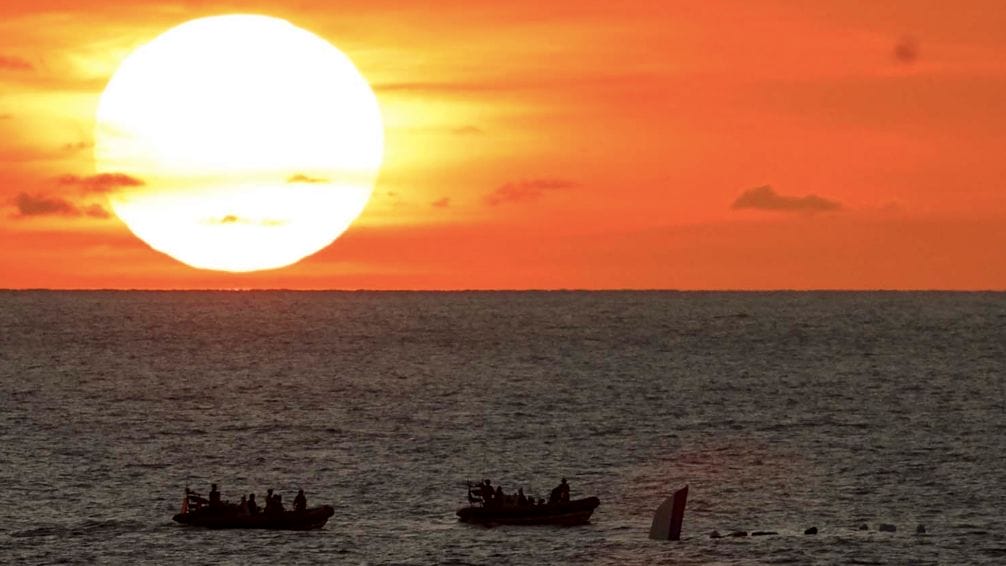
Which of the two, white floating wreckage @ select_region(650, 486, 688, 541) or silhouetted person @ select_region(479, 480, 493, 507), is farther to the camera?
silhouetted person @ select_region(479, 480, 493, 507)

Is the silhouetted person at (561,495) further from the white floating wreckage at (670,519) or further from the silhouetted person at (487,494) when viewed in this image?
the white floating wreckage at (670,519)

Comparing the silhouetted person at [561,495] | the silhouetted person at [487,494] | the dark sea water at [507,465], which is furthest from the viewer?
the silhouetted person at [561,495]

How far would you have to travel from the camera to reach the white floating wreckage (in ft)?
277

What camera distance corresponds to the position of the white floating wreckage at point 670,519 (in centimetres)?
8444

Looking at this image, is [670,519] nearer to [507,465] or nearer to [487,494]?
[487,494]

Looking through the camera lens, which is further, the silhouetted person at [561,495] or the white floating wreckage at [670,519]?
the silhouetted person at [561,495]

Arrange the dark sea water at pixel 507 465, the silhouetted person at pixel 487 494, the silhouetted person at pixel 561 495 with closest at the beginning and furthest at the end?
the dark sea water at pixel 507 465 < the silhouetted person at pixel 487 494 < the silhouetted person at pixel 561 495

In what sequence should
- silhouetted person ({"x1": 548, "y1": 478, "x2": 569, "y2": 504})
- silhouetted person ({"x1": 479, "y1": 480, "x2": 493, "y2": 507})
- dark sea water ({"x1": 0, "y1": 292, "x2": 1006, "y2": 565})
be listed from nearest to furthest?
dark sea water ({"x1": 0, "y1": 292, "x2": 1006, "y2": 565}) → silhouetted person ({"x1": 479, "y1": 480, "x2": 493, "y2": 507}) → silhouetted person ({"x1": 548, "y1": 478, "x2": 569, "y2": 504})

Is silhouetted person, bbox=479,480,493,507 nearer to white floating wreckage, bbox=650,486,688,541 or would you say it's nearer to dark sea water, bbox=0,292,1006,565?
dark sea water, bbox=0,292,1006,565

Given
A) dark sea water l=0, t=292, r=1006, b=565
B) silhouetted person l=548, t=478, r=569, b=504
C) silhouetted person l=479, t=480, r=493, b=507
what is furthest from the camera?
silhouetted person l=548, t=478, r=569, b=504

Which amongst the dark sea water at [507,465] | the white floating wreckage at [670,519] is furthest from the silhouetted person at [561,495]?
the white floating wreckage at [670,519]

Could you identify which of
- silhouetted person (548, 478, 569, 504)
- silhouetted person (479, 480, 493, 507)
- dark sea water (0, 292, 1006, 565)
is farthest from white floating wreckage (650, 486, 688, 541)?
silhouetted person (479, 480, 493, 507)

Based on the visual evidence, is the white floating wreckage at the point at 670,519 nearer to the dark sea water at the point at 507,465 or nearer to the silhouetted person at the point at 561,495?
the dark sea water at the point at 507,465

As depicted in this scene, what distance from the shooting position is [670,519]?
84.7 meters
